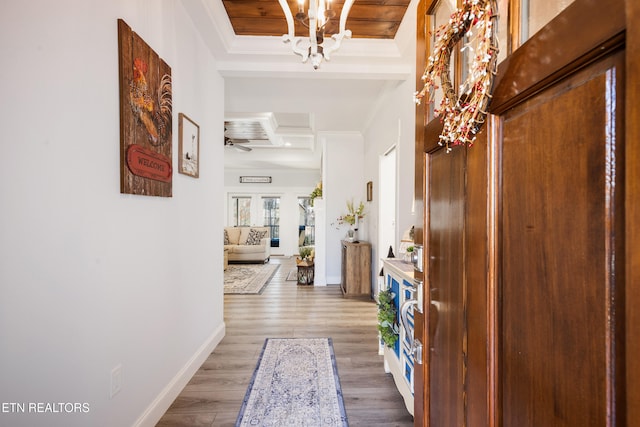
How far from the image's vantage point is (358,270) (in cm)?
443

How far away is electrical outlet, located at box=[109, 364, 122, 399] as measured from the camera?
1.37m

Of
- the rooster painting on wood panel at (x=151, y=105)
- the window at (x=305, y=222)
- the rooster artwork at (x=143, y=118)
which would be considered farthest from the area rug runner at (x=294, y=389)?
the window at (x=305, y=222)

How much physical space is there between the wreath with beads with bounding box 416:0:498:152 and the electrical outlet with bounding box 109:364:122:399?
1721 mm

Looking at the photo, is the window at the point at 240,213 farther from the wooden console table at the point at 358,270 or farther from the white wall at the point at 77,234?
the white wall at the point at 77,234

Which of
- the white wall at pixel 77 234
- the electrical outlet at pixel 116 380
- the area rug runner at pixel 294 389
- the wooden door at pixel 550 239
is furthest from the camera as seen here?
the area rug runner at pixel 294 389

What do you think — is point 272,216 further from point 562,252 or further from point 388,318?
point 562,252

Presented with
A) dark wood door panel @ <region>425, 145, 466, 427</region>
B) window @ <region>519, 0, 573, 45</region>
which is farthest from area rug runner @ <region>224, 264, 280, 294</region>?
window @ <region>519, 0, 573, 45</region>

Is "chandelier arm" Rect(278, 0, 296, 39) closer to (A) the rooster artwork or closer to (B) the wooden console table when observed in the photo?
(A) the rooster artwork

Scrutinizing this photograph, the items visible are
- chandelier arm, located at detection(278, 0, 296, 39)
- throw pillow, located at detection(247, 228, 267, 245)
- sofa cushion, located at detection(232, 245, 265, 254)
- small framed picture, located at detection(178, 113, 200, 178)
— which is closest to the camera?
chandelier arm, located at detection(278, 0, 296, 39)

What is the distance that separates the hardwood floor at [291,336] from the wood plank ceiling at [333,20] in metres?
2.78

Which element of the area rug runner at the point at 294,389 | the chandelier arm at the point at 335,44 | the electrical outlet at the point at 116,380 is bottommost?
the area rug runner at the point at 294,389

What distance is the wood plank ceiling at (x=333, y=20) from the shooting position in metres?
2.17

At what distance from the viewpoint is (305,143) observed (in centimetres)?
637

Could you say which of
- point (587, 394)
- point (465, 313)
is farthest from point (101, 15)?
point (587, 394)
